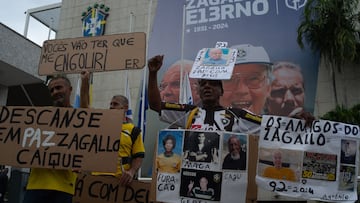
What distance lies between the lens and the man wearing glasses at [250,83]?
11.4 meters

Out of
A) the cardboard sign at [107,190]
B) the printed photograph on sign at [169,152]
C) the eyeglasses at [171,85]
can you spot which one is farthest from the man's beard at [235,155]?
the eyeglasses at [171,85]

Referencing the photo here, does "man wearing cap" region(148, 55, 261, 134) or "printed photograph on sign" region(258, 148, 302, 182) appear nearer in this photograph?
"printed photograph on sign" region(258, 148, 302, 182)

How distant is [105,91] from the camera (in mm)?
14789

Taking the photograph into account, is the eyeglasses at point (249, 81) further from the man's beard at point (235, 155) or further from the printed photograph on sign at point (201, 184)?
the printed photograph on sign at point (201, 184)

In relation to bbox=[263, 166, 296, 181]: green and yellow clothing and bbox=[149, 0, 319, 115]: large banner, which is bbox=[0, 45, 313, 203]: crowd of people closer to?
bbox=[263, 166, 296, 181]: green and yellow clothing

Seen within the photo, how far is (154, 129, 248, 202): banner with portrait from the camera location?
101 inches

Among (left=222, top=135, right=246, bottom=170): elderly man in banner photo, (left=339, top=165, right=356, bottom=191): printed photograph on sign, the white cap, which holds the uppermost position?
the white cap

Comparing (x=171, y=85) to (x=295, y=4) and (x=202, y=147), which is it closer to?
(x=295, y=4)

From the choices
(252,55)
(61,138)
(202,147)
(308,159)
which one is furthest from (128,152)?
(252,55)

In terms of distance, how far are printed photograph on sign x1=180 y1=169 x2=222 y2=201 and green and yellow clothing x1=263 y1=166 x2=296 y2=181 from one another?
14.9 inches

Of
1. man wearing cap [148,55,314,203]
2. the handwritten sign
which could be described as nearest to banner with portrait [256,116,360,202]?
man wearing cap [148,55,314,203]

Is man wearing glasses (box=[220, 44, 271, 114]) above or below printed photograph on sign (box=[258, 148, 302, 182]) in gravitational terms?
above

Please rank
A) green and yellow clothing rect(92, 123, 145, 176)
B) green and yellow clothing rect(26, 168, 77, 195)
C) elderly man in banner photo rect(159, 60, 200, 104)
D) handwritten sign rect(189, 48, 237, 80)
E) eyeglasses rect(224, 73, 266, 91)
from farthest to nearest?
elderly man in banner photo rect(159, 60, 200, 104), eyeglasses rect(224, 73, 266, 91), green and yellow clothing rect(92, 123, 145, 176), handwritten sign rect(189, 48, 237, 80), green and yellow clothing rect(26, 168, 77, 195)

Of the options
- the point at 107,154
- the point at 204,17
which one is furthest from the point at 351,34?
the point at 107,154
